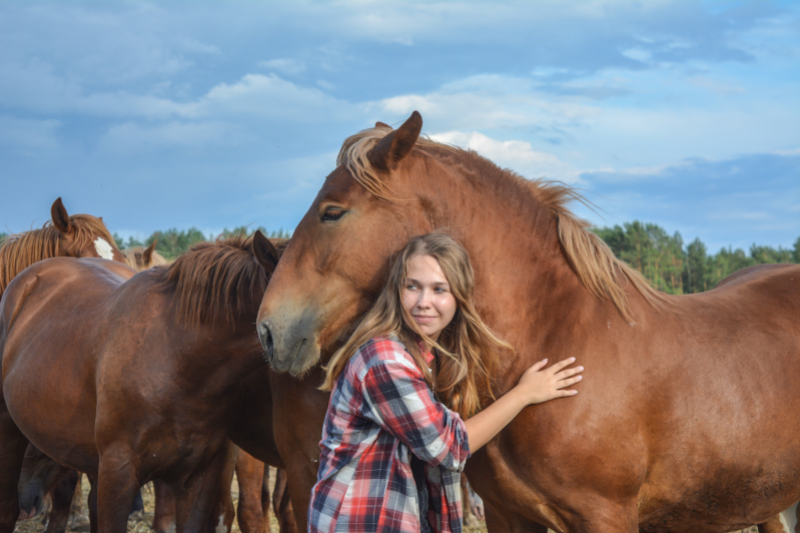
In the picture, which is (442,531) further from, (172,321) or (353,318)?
(172,321)

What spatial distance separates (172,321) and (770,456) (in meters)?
2.90

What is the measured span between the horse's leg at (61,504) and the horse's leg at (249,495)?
82.3 inches

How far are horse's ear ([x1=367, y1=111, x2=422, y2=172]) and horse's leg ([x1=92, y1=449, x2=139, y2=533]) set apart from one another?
2145 mm

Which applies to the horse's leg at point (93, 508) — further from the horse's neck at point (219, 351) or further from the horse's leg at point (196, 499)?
the horse's neck at point (219, 351)

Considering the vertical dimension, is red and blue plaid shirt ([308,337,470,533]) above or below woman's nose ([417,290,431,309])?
below

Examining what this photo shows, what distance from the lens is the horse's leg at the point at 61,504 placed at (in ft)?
17.1

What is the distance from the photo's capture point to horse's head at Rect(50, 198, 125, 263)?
5715mm

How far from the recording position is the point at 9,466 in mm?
4441

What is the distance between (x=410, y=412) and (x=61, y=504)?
4.73m

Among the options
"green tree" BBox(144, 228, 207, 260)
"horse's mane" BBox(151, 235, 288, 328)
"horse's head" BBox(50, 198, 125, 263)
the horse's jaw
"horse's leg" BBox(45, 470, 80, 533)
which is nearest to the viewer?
the horse's jaw

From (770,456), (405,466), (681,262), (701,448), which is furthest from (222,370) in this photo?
(681,262)

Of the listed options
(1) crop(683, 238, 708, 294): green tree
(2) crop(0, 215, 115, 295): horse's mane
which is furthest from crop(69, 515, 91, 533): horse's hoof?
(1) crop(683, 238, 708, 294): green tree

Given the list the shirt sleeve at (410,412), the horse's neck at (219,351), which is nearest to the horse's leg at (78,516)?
the horse's neck at (219,351)

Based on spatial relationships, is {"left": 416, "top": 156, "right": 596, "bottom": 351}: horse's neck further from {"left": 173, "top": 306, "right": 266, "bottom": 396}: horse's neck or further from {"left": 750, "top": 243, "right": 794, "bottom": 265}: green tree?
{"left": 750, "top": 243, "right": 794, "bottom": 265}: green tree
